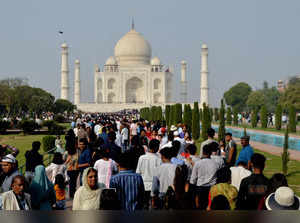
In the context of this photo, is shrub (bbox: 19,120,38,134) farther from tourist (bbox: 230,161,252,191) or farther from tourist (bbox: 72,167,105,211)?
tourist (bbox: 72,167,105,211)

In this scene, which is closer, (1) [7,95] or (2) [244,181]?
(2) [244,181]

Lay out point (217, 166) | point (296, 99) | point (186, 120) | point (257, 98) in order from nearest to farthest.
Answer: point (217, 166)
point (186, 120)
point (296, 99)
point (257, 98)

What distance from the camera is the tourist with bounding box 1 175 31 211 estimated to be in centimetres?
246

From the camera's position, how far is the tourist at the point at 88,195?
8.38ft

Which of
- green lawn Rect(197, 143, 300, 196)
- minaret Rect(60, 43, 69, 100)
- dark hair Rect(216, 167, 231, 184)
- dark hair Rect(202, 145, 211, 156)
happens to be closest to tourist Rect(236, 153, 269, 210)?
dark hair Rect(216, 167, 231, 184)

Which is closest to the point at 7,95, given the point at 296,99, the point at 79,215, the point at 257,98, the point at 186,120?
the point at 186,120

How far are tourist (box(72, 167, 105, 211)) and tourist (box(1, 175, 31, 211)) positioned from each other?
282mm

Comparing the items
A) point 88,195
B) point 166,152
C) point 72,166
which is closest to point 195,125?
point 72,166

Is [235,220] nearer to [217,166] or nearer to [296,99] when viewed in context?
[217,166]

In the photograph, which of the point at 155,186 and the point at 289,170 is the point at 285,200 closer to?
the point at 155,186

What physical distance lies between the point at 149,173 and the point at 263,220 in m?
2.95

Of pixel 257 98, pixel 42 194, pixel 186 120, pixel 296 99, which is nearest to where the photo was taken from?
pixel 42 194

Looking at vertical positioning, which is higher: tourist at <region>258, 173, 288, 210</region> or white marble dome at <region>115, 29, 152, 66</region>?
white marble dome at <region>115, 29, 152, 66</region>

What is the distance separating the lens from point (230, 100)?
167 feet
